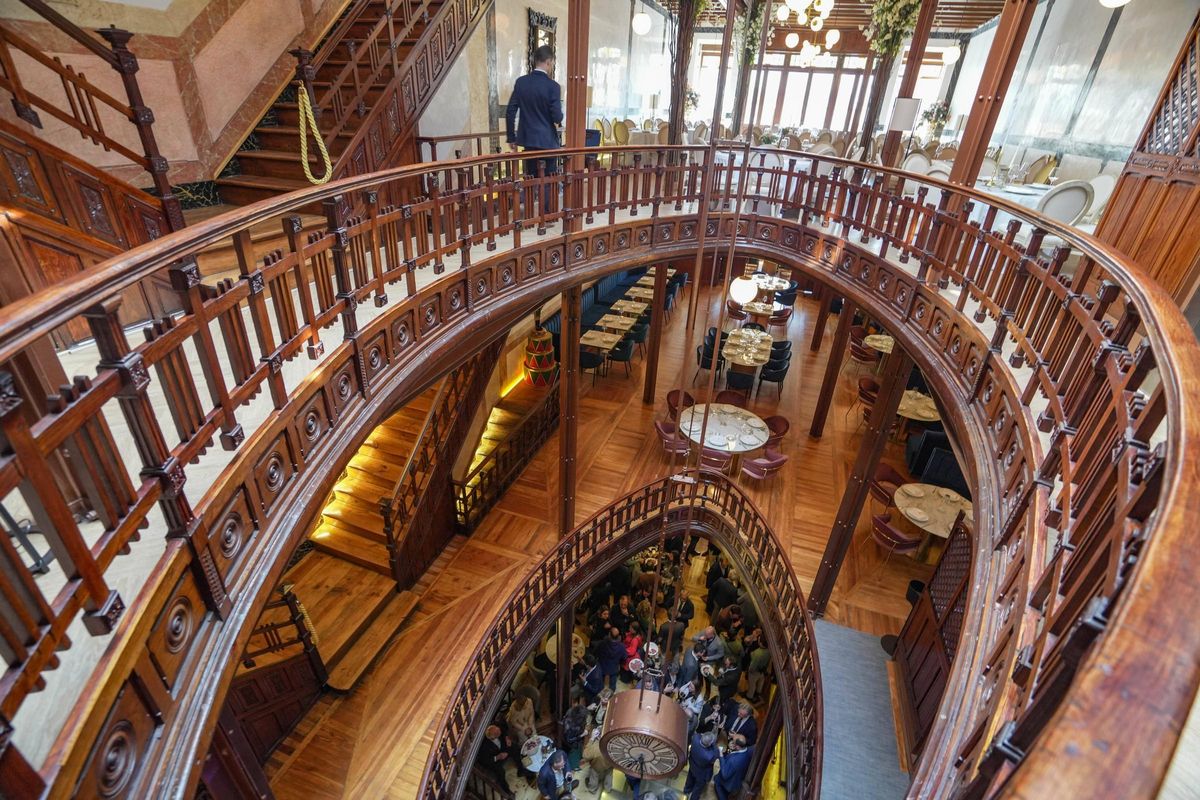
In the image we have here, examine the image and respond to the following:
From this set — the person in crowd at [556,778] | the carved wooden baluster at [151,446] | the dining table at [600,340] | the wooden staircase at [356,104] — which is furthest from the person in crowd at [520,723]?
the dining table at [600,340]

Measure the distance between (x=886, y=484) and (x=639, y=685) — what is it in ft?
13.4

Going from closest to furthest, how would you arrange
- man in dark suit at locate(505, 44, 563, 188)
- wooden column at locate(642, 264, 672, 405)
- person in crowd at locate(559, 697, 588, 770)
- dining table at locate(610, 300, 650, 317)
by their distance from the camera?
man in dark suit at locate(505, 44, 563, 188) < person in crowd at locate(559, 697, 588, 770) < wooden column at locate(642, 264, 672, 405) < dining table at locate(610, 300, 650, 317)

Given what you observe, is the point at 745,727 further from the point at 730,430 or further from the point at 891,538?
the point at 730,430

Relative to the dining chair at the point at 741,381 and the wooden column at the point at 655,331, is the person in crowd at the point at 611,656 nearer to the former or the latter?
the wooden column at the point at 655,331

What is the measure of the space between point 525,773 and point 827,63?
66.1ft

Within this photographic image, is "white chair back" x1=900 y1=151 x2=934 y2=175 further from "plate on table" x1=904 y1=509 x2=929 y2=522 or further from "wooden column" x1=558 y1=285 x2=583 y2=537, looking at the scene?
"wooden column" x1=558 y1=285 x2=583 y2=537

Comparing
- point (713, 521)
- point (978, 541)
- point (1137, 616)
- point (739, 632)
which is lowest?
point (739, 632)

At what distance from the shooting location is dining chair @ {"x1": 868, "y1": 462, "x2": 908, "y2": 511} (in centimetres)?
722

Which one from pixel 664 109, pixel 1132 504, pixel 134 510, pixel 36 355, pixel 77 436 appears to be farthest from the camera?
pixel 664 109

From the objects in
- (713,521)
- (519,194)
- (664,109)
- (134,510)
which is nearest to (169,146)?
(519,194)

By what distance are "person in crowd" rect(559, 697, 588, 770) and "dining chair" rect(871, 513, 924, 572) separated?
3854 mm

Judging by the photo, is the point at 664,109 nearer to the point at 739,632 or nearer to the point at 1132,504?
the point at 739,632

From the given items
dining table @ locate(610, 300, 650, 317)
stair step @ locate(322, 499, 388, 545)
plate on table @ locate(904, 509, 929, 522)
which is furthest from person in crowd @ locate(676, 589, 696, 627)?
dining table @ locate(610, 300, 650, 317)

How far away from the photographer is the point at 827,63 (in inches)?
704
